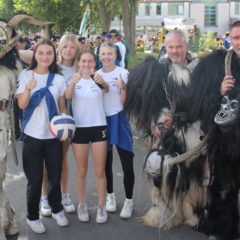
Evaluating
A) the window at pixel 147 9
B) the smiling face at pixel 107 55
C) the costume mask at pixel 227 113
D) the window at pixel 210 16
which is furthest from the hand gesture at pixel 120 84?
the window at pixel 210 16

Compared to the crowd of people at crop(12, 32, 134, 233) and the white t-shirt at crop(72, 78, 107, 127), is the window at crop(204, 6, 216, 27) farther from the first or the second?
the white t-shirt at crop(72, 78, 107, 127)

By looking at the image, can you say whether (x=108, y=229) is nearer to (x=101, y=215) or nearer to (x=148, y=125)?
(x=101, y=215)

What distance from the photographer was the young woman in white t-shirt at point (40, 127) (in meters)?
3.96

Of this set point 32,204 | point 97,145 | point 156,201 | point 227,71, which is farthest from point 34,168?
point 227,71

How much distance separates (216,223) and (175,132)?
909 mm

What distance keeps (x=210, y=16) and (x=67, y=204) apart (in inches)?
3185

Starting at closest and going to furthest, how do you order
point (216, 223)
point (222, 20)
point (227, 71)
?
1. point (227, 71)
2. point (216, 223)
3. point (222, 20)

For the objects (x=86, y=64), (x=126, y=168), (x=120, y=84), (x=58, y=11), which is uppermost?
(x=58, y=11)

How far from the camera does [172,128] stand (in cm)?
362

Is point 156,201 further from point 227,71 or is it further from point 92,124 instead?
point 227,71

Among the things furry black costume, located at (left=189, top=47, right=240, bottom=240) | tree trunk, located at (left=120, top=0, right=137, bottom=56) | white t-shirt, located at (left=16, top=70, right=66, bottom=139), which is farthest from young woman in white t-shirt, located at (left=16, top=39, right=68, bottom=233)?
tree trunk, located at (left=120, top=0, right=137, bottom=56)

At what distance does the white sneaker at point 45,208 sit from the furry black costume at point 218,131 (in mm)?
1744

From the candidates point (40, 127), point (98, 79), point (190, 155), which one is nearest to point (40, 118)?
point (40, 127)

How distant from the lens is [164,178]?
3.71 metres
